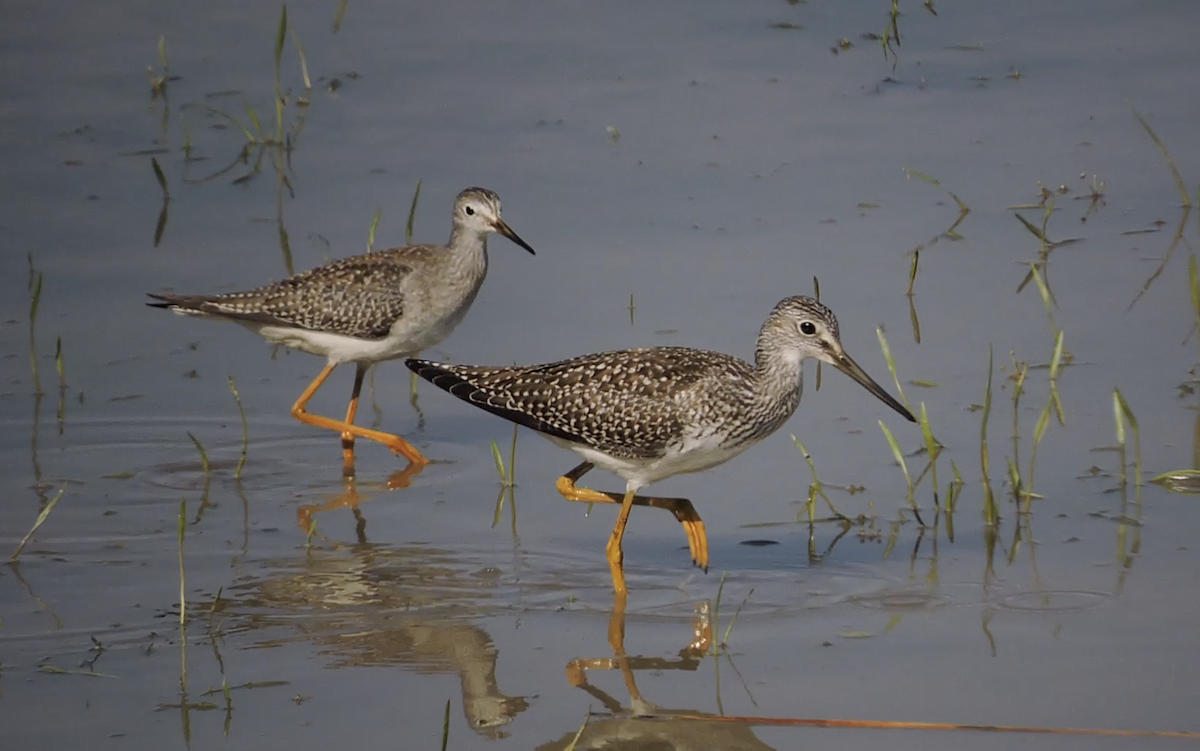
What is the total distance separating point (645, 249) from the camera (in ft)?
38.5

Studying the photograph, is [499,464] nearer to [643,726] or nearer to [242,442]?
[242,442]

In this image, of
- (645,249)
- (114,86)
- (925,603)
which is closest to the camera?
(925,603)

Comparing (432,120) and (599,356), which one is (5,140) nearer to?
(432,120)

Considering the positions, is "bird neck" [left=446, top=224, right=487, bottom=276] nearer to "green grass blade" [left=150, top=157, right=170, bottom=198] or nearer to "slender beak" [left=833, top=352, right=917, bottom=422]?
"green grass blade" [left=150, top=157, right=170, bottom=198]

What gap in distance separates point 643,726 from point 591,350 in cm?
392

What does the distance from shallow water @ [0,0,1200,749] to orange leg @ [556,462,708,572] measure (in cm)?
15

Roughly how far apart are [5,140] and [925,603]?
9.34 m

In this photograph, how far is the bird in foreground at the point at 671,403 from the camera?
845 centimetres

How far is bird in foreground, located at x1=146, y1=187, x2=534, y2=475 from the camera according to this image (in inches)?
412

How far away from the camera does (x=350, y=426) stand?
32.7 ft

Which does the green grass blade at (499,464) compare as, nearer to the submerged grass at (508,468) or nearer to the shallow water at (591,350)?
the submerged grass at (508,468)

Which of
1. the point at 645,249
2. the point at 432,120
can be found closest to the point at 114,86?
the point at 432,120

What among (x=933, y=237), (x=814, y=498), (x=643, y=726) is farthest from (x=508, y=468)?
(x=933, y=237)

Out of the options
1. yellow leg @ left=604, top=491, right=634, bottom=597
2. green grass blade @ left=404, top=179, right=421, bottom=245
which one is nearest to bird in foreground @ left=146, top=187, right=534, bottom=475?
green grass blade @ left=404, top=179, right=421, bottom=245
